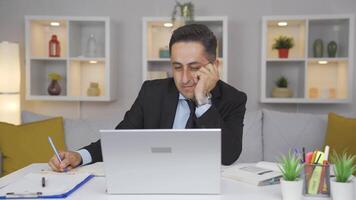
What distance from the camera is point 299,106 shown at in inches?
136

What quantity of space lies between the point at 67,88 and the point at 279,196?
250 cm

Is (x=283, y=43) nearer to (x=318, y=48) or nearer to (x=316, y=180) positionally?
(x=318, y=48)

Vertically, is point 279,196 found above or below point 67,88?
below

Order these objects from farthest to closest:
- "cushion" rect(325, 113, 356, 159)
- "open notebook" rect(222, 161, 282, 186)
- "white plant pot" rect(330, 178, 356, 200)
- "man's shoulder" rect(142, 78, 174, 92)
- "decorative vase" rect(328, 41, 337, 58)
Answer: "decorative vase" rect(328, 41, 337, 58) < "cushion" rect(325, 113, 356, 159) < "man's shoulder" rect(142, 78, 174, 92) < "open notebook" rect(222, 161, 282, 186) < "white plant pot" rect(330, 178, 356, 200)

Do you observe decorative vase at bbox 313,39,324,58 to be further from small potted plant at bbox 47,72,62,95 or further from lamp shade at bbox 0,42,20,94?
lamp shade at bbox 0,42,20,94

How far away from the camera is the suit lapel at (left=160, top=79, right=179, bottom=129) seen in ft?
5.69

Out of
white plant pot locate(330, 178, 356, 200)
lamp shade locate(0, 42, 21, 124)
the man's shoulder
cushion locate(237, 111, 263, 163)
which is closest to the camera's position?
white plant pot locate(330, 178, 356, 200)

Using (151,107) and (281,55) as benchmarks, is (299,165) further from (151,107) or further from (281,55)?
(281,55)

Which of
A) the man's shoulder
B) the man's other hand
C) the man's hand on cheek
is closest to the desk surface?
the man's other hand

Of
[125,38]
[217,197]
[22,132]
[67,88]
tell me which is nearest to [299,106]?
[125,38]

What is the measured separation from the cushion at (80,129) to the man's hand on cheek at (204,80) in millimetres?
1462

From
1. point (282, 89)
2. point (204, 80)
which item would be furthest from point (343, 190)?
point (282, 89)

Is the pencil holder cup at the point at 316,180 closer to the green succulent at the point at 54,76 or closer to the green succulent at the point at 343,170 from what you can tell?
the green succulent at the point at 343,170

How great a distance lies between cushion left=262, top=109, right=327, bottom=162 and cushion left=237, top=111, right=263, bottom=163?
5cm
